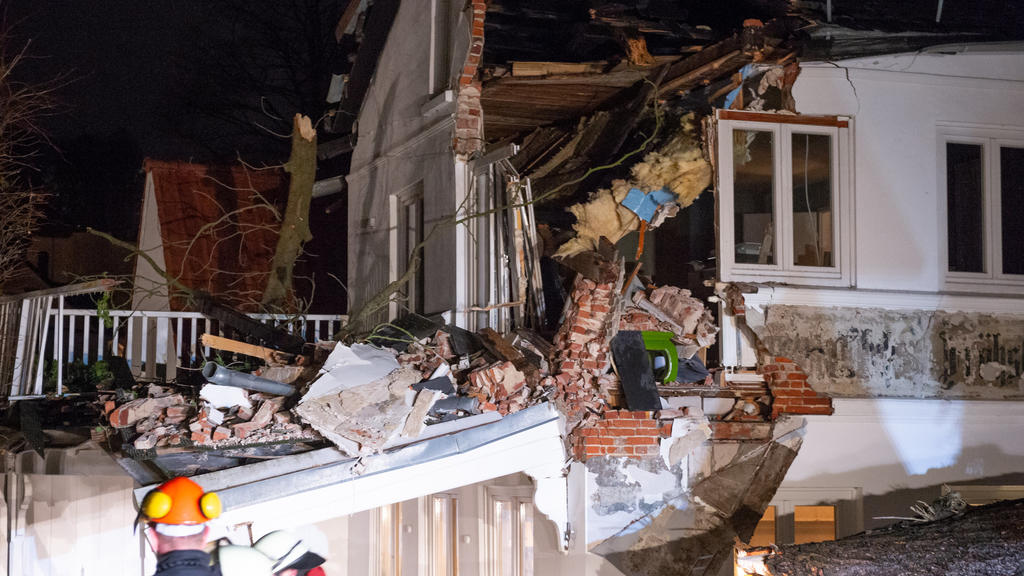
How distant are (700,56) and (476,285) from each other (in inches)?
123

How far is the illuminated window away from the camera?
13.1m

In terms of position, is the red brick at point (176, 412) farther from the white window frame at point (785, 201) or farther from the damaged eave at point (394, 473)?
the white window frame at point (785, 201)

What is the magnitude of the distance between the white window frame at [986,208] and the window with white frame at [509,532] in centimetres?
492

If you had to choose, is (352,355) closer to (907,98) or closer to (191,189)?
(907,98)

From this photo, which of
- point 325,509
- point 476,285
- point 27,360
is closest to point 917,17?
point 476,285

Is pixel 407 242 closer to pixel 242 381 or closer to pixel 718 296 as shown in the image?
pixel 718 296

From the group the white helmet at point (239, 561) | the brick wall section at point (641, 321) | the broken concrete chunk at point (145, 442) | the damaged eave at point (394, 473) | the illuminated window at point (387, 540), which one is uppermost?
the brick wall section at point (641, 321)

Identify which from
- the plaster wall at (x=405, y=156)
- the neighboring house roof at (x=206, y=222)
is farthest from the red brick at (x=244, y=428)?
the neighboring house roof at (x=206, y=222)

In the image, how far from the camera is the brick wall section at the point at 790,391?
8750mm

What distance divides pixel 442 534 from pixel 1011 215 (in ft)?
24.8

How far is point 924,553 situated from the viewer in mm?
6828

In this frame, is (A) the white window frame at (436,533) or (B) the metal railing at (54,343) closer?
(B) the metal railing at (54,343)

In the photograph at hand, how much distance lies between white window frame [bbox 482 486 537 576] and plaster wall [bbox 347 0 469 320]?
2165mm

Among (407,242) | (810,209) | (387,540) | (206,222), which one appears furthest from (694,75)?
(206,222)
